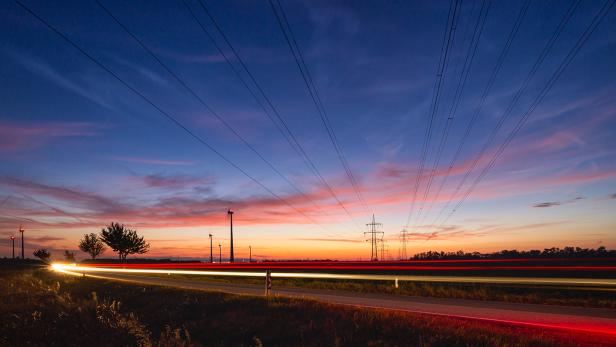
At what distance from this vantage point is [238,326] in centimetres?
1529

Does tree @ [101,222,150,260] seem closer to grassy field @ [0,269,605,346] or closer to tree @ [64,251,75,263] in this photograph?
tree @ [64,251,75,263]

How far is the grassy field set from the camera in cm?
1164

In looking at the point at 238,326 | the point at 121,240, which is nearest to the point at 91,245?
the point at 121,240

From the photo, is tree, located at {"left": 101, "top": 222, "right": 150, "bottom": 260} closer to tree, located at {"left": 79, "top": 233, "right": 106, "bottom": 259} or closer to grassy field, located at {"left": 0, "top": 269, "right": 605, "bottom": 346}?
tree, located at {"left": 79, "top": 233, "right": 106, "bottom": 259}

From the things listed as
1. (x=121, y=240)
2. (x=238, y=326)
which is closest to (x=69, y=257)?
(x=121, y=240)

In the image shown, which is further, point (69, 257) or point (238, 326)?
point (69, 257)

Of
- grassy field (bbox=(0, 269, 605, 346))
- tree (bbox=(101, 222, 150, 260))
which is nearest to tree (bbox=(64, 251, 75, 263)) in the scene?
tree (bbox=(101, 222, 150, 260))

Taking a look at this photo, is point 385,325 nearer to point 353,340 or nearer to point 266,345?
point 353,340

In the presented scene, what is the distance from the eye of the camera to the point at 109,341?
47.3 ft

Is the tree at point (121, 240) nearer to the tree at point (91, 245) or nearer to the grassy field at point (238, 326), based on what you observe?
the tree at point (91, 245)

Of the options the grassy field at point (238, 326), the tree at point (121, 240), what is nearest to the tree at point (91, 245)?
the tree at point (121, 240)

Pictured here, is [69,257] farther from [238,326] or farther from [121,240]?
[238,326]

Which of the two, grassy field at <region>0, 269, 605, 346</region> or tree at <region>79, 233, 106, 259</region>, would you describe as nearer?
grassy field at <region>0, 269, 605, 346</region>

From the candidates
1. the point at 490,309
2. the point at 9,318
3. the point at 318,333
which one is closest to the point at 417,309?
the point at 490,309
